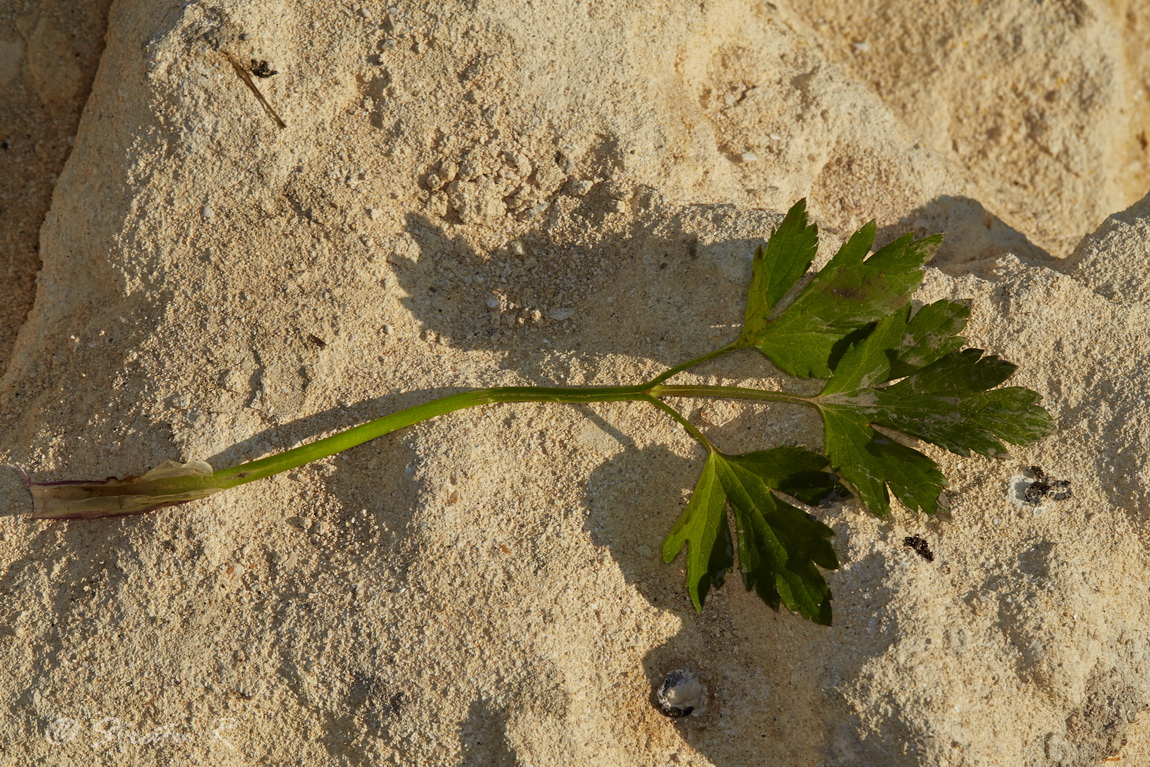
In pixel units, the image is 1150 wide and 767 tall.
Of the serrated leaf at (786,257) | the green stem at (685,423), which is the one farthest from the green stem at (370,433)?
the serrated leaf at (786,257)

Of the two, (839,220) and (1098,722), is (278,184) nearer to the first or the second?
(839,220)

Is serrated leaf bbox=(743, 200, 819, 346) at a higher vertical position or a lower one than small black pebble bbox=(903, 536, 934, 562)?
higher

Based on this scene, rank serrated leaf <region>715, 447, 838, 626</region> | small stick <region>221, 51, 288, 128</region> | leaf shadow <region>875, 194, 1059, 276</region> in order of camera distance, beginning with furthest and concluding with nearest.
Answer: leaf shadow <region>875, 194, 1059, 276</region> < small stick <region>221, 51, 288, 128</region> < serrated leaf <region>715, 447, 838, 626</region>

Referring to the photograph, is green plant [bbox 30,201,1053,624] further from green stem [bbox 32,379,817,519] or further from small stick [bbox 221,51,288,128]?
small stick [bbox 221,51,288,128]

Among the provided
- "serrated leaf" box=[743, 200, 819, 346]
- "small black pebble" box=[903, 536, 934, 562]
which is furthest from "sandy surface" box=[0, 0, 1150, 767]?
"serrated leaf" box=[743, 200, 819, 346]

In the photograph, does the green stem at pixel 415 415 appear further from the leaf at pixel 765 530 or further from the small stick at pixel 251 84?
the small stick at pixel 251 84

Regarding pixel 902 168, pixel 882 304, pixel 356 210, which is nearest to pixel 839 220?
pixel 902 168

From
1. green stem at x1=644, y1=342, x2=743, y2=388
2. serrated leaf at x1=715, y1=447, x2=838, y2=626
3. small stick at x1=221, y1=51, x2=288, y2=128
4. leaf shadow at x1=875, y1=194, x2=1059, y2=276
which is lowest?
serrated leaf at x1=715, y1=447, x2=838, y2=626
